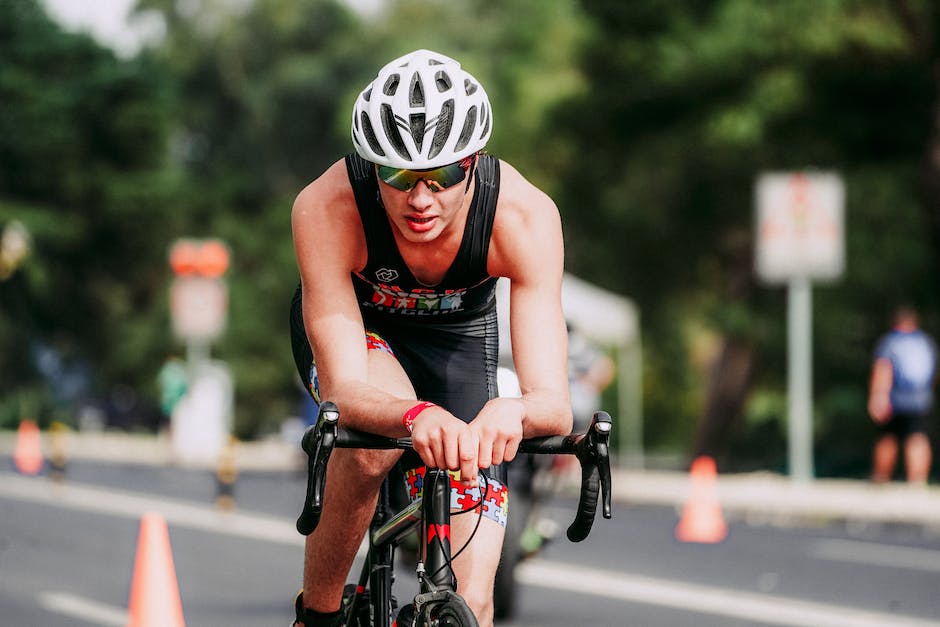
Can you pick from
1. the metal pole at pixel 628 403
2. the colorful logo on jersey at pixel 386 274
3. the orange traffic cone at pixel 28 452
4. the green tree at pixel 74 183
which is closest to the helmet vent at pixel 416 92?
the colorful logo on jersey at pixel 386 274

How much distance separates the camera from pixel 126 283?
5800 cm

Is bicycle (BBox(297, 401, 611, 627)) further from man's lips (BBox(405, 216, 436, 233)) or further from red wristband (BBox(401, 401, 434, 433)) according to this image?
man's lips (BBox(405, 216, 436, 233))

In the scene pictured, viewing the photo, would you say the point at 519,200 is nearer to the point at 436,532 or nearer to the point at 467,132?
the point at 467,132

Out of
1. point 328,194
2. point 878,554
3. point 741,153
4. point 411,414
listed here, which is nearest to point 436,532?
point 411,414

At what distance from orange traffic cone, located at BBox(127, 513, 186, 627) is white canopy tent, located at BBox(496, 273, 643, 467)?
3370 millimetres

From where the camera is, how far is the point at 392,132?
4559mm

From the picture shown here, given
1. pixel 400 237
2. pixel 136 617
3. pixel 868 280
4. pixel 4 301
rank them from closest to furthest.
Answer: pixel 400 237, pixel 136 617, pixel 868 280, pixel 4 301

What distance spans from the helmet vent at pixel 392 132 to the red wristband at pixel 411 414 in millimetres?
584

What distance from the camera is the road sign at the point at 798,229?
806 inches

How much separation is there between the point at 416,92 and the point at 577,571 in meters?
8.45

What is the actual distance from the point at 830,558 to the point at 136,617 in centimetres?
822

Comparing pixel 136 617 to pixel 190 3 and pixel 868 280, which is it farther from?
pixel 190 3

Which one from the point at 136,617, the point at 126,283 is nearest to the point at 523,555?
the point at 136,617

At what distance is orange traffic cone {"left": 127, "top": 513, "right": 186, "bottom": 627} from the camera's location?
6859 millimetres
